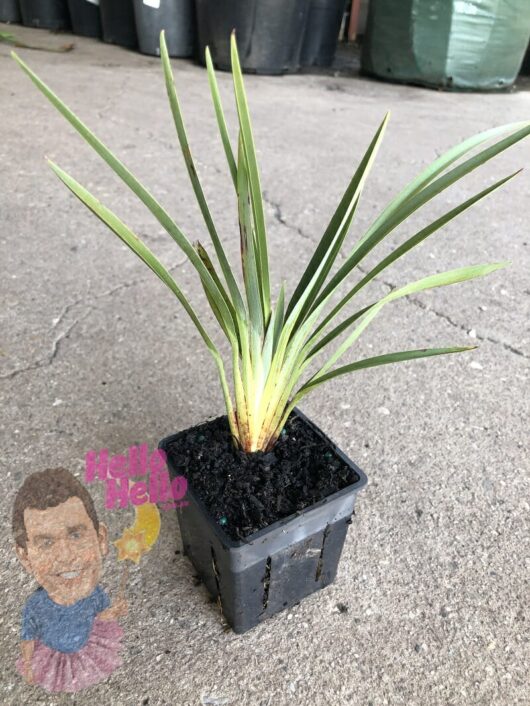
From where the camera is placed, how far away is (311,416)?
1221 millimetres

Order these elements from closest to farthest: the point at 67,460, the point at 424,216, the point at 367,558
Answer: the point at 367,558 < the point at 67,460 < the point at 424,216

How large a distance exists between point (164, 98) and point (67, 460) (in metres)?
2.56

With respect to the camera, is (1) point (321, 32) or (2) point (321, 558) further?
(1) point (321, 32)

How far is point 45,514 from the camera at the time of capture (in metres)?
0.99

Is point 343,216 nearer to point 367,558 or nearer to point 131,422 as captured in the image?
point 367,558

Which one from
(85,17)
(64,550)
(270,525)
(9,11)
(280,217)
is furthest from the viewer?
(9,11)

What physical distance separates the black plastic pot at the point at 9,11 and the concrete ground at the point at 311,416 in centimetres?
276

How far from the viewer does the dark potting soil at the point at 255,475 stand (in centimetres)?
73

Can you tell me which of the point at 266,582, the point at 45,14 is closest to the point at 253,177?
the point at 266,582

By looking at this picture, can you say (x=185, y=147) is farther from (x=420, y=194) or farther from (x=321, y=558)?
(x=321, y=558)

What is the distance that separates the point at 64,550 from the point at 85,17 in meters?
4.50

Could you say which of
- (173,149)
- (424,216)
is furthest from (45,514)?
(173,149)

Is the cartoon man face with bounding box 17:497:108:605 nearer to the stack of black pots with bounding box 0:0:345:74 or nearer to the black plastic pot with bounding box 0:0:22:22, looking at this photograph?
the stack of black pots with bounding box 0:0:345:74

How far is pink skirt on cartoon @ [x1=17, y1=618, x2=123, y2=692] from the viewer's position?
776 millimetres
